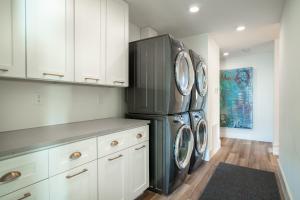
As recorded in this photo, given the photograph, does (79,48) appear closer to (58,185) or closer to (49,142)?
(49,142)

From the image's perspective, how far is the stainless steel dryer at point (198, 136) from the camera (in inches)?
97.9

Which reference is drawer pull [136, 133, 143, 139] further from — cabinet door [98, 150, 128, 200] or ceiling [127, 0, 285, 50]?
ceiling [127, 0, 285, 50]

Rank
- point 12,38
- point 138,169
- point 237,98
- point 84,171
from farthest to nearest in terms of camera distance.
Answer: point 237,98
point 138,169
point 84,171
point 12,38

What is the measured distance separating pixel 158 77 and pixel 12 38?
4.37ft

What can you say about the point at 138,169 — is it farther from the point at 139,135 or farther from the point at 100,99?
the point at 100,99

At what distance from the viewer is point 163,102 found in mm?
1896

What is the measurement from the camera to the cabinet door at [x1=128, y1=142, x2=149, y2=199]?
1.69 m

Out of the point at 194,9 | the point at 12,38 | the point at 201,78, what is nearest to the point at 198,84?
the point at 201,78

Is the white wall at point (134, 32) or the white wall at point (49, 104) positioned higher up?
the white wall at point (134, 32)

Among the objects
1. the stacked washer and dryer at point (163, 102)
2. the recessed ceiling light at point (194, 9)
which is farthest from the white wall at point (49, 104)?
the recessed ceiling light at point (194, 9)

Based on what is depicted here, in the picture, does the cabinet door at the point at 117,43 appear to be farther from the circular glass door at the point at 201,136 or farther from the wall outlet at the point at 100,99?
the circular glass door at the point at 201,136

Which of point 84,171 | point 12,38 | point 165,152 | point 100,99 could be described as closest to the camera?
point 12,38

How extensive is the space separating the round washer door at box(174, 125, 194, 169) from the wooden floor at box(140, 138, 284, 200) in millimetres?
301

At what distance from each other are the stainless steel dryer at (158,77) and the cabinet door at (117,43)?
0.17m
